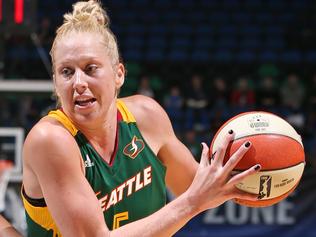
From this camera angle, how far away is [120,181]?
2.42m

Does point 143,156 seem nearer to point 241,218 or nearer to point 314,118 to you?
point 241,218

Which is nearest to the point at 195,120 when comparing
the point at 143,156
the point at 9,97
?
the point at 9,97

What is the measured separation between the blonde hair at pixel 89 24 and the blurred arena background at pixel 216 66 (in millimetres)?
4396

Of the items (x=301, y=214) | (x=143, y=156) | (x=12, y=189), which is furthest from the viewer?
(x=301, y=214)

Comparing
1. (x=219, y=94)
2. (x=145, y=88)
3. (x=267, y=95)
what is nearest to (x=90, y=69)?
(x=145, y=88)

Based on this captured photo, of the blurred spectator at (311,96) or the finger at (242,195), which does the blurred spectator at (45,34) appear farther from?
the finger at (242,195)

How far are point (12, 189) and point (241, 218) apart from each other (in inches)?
91.4

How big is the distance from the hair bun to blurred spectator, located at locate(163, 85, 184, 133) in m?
6.62

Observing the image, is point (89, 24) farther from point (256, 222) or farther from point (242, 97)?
point (242, 97)

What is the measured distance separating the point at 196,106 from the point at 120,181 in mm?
7056

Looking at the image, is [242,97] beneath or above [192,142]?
above

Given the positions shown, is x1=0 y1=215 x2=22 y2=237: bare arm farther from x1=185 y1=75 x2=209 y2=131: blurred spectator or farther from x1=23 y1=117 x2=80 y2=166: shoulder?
x1=185 y1=75 x2=209 y2=131: blurred spectator

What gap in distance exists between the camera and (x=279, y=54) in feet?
35.2

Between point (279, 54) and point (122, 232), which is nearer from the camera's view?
point (122, 232)
